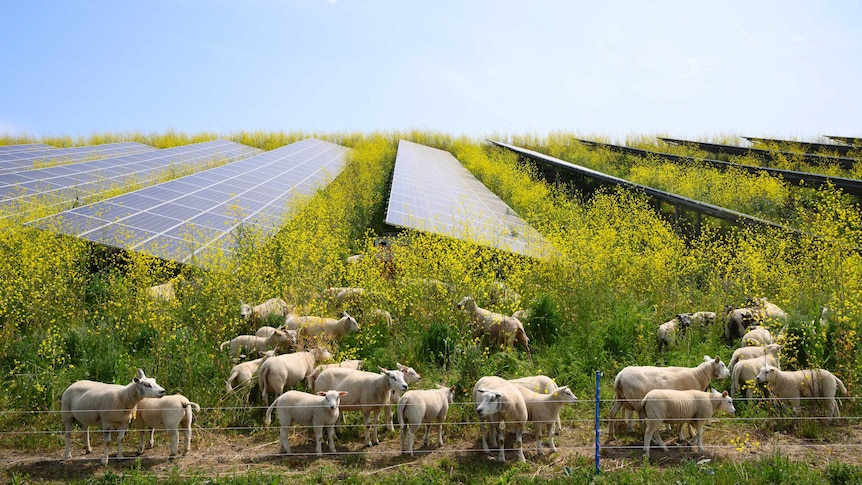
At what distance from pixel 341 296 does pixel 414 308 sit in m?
1.94

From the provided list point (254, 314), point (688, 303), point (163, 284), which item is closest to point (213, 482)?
point (254, 314)

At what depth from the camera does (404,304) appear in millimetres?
10352

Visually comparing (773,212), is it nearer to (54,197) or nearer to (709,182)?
(709,182)

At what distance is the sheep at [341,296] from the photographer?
11.3 metres

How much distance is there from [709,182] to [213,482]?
2592 cm

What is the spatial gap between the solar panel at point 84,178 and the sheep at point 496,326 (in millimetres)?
12018

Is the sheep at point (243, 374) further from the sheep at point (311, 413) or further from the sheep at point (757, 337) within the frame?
the sheep at point (757, 337)

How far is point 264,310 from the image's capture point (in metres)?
10.8

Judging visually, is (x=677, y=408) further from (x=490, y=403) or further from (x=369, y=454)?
(x=369, y=454)

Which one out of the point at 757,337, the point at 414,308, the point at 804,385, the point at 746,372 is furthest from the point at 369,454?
the point at 757,337

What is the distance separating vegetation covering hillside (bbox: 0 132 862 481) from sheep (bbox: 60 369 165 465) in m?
0.67

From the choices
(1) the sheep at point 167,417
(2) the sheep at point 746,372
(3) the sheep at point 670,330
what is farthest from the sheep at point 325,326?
(2) the sheep at point 746,372

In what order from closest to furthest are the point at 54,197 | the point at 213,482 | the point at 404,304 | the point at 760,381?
the point at 213,482
the point at 760,381
the point at 404,304
the point at 54,197

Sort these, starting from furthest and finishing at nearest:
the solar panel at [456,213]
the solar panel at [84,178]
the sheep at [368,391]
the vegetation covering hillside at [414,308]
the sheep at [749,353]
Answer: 1. the solar panel at [84,178]
2. the solar panel at [456,213]
3. the sheep at [749,353]
4. the vegetation covering hillside at [414,308]
5. the sheep at [368,391]
